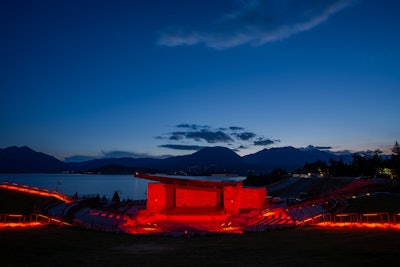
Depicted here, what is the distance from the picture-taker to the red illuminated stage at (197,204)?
27.9 metres

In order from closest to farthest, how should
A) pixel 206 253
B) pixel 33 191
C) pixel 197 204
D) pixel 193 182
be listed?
1. pixel 206 253
2. pixel 193 182
3. pixel 197 204
4. pixel 33 191

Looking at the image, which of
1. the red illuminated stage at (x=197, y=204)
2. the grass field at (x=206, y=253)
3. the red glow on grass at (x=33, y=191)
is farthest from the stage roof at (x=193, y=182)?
the grass field at (x=206, y=253)

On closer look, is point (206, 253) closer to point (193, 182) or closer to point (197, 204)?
point (193, 182)

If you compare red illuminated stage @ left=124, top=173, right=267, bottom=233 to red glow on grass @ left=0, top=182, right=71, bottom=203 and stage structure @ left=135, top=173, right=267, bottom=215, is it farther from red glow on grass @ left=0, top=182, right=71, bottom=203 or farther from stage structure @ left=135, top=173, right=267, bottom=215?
red glow on grass @ left=0, top=182, right=71, bottom=203

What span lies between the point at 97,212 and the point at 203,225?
10949 mm

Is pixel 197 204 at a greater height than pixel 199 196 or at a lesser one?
lesser

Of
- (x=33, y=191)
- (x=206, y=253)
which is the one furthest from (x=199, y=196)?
(x=33, y=191)

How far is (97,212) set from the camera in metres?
30.8

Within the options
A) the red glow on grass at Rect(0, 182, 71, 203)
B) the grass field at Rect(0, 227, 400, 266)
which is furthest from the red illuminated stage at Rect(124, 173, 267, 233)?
the red glow on grass at Rect(0, 182, 71, 203)

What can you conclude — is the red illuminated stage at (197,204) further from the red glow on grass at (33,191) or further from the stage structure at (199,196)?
the red glow on grass at (33,191)

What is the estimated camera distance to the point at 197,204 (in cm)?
3378

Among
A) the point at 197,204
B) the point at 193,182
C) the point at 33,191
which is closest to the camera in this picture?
the point at 193,182

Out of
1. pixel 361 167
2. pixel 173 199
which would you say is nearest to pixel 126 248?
pixel 173 199

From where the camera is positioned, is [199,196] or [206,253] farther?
[199,196]
